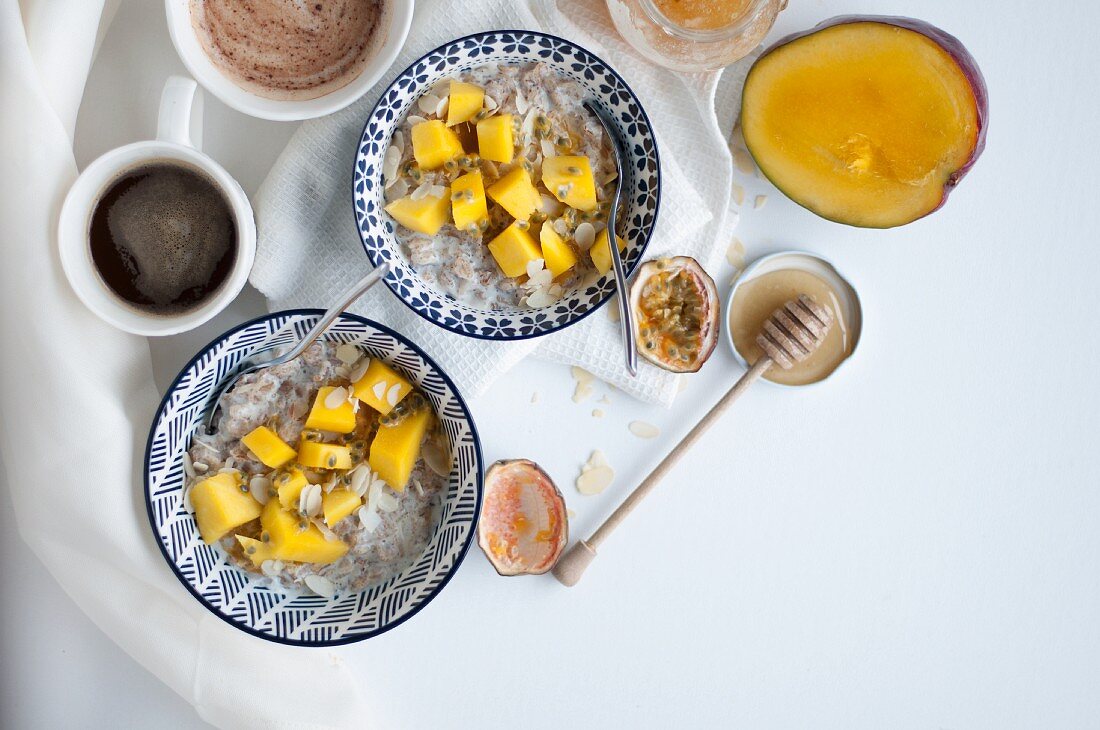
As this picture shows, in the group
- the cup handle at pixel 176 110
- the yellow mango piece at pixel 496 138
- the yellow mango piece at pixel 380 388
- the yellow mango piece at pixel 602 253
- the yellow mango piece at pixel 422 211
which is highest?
the yellow mango piece at pixel 496 138

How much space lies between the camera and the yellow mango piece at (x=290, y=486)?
1.08m

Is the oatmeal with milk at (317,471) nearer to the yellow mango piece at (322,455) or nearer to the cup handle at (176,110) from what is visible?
the yellow mango piece at (322,455)

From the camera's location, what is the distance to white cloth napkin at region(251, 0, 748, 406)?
3.74 feet

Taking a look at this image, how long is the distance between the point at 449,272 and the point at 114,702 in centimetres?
83

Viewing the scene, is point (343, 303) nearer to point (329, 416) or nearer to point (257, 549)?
point (329, 416)

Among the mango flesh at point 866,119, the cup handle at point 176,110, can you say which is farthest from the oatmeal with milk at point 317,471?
the mango flesh at point 866,119

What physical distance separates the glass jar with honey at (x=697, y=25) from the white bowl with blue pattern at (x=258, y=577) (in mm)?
542

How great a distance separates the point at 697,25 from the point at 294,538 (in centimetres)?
88

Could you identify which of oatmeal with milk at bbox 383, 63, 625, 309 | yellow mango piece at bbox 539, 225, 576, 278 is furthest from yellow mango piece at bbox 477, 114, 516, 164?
yellow mango piece at bbox 539, 225, 576, 278

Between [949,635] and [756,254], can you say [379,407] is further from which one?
[949,635]

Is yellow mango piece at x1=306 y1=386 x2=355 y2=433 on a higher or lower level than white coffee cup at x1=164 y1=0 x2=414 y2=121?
lower

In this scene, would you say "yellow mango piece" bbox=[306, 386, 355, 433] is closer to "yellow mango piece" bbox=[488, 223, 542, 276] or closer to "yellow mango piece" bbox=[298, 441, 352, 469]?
"yellow mango piece" bbox=[298, 441, 352, 469]

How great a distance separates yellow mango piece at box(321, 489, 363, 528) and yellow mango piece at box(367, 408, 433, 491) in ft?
0.16

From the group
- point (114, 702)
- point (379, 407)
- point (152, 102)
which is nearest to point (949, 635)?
point (379, 407)
